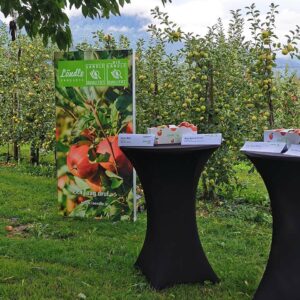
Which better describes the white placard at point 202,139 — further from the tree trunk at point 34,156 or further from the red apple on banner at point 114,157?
the tree trunk at point 34,156

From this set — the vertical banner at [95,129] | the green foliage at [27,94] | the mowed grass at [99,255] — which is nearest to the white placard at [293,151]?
the mowed grass at [99,255]

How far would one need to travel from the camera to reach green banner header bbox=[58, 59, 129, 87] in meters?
5.28

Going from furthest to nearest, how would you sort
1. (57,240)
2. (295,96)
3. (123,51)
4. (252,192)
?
1. (252,192)
2. (295,96)
3. (123,51)
4. (57,240)

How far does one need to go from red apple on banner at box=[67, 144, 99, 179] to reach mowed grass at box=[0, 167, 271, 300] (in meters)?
0.55

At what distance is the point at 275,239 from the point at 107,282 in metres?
1.37

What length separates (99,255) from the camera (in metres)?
4.42

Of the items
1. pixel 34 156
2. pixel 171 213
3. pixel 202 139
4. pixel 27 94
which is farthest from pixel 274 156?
pixel 34 156

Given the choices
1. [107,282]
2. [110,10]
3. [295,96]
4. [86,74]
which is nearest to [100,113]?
[86,74]

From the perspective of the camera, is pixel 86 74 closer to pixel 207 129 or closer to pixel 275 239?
pixel 207 129

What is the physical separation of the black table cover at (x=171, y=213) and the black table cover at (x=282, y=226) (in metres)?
0.52

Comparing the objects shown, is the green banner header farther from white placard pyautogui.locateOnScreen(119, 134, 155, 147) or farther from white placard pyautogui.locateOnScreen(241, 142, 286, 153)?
white placard pyautogui.locateOnScreen(241, 142, 286, 153)

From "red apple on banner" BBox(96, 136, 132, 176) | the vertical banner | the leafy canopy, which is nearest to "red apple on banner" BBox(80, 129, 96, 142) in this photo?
the vertical banner

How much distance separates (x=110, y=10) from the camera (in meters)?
3.77

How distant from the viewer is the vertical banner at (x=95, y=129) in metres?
5.33
